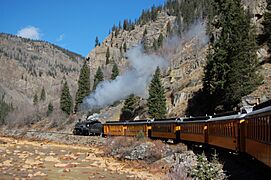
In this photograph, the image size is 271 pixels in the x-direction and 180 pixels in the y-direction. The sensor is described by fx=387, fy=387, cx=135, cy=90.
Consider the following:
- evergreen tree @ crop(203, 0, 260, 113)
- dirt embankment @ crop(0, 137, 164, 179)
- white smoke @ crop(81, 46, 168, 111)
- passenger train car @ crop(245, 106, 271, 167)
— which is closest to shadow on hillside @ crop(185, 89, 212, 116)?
evergreen tree @ crop(203, 0, 260, 113)

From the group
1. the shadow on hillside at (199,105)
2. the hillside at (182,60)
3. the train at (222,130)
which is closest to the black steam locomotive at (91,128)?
the train at (222,130)

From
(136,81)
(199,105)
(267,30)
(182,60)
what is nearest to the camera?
(267,30)

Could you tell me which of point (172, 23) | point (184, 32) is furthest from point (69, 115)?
point (172, 23)

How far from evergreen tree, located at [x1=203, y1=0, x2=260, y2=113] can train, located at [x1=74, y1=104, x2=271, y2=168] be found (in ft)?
29.2

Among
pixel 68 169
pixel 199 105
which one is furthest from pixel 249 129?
pixel 199 105

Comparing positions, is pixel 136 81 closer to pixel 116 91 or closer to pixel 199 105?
pixel 116 91

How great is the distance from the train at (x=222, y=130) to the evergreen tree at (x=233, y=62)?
8.90 metres

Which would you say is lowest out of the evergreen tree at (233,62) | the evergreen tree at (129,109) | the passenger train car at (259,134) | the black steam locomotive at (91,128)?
the black steam locomotive at (91,128)

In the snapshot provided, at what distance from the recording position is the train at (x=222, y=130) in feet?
49.1

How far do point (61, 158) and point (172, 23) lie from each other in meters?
154

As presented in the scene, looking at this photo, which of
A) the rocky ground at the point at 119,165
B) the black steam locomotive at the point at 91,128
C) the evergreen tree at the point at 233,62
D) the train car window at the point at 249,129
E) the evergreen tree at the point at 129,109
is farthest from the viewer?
the evergreen tree at the point at 129,109

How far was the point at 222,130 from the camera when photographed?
25000 mm

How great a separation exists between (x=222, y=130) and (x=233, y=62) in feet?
68.1

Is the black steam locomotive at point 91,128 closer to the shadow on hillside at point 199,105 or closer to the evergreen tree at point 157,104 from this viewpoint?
the evergreen tree at point 157,104
